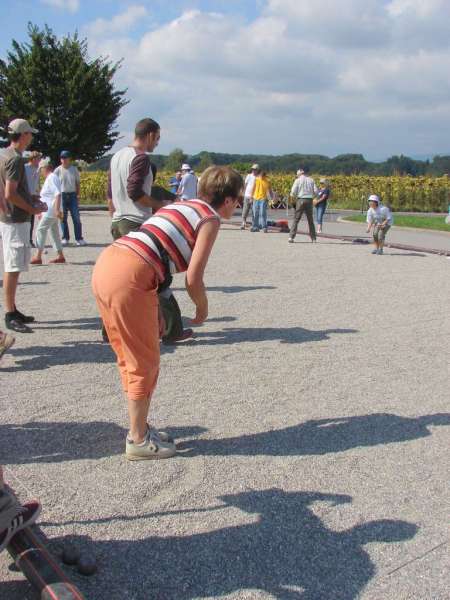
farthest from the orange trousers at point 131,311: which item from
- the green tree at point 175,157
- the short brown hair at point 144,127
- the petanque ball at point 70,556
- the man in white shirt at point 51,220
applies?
the green tree at point 175,157

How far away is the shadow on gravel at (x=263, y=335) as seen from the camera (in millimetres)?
6223

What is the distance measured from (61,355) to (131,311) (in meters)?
2.56

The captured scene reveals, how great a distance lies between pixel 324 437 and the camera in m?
3.96

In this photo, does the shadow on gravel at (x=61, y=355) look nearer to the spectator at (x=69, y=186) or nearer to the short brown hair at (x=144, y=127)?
the short brown hair at (x=144, y=127)

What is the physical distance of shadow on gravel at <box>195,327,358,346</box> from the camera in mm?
6223

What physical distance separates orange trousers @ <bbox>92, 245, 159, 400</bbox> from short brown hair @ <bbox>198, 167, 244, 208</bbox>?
512 mm

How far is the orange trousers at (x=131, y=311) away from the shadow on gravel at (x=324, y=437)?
2.07 ft

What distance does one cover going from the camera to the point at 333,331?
6711 mm

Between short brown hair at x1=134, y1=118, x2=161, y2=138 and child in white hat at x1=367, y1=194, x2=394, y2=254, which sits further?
child in white hat at x1=367, y1=194, x2=394, y2=254

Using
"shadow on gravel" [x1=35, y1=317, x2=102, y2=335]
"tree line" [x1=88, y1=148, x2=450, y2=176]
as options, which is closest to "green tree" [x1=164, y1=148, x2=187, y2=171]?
"tree line" [x1=88, y1=148, x2=450, y2=176]

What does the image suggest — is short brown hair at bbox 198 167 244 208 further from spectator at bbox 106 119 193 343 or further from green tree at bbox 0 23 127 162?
green tree at bbox 0 23 127 162

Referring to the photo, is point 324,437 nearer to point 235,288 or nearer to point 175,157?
point 235,288

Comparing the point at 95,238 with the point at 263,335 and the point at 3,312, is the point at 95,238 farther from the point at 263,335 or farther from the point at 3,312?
the point at 263,335

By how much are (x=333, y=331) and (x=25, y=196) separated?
11.2 ft
